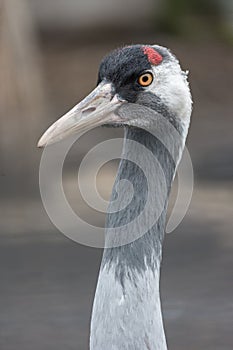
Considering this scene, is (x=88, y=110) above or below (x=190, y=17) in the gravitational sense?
below

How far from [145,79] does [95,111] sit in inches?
8.3

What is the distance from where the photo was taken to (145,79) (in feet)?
12.7

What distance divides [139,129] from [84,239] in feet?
12.9

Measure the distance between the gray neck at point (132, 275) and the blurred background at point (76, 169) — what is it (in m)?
2.45

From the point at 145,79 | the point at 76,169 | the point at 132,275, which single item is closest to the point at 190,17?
the point at 76,169

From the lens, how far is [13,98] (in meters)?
9.55

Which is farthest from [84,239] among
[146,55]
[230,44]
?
[230,44]

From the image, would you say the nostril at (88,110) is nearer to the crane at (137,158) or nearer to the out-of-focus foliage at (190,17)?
the crane at (137,158)

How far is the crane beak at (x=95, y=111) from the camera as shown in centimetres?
380

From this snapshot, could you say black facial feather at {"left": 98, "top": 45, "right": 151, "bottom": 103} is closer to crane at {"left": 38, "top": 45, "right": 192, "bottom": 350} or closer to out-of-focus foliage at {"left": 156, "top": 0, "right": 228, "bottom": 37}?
crane at {"left": 38, "top": 45, "right": 192, "bottom": 350}

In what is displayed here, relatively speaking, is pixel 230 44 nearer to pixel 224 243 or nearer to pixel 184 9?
pixel 184 9

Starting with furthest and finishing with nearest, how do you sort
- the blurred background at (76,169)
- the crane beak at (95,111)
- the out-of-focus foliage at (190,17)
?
1. the out-of-focus foliage at (190,17)
2. the blurred background at (76,169)
3. the crane beak at (95,111)

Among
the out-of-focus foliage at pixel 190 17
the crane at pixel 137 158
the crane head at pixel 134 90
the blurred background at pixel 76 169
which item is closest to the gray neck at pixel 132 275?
the crane at pixel 137 158

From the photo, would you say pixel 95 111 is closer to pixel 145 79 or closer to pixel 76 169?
pixel 145 79
